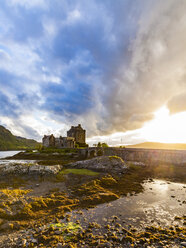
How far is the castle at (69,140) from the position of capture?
106312 mm

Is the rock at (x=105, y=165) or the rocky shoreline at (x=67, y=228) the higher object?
the rocky shoreline at (x=67, y=228)

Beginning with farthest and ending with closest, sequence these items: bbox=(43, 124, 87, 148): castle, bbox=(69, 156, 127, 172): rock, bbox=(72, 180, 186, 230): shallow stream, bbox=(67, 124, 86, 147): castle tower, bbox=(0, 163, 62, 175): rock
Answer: bbox=(67, 124, 86, 147): castle tower
bbox=(43, 124, 87, 148): castle
bbox=(69, 156, 127, 172): rock
bbox=(0, 163, 62, 175): rock
bbox=(72, 180, 186, 230): shallow stream

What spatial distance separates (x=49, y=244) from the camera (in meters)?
6.75

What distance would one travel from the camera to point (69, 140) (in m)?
106

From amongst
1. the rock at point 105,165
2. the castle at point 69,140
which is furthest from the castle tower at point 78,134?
the rock at point 105,165

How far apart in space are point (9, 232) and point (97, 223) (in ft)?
18.9

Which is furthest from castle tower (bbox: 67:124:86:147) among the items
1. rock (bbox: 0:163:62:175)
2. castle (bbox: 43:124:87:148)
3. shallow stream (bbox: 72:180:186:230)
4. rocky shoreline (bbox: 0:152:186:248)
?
rocky shoreline (bbox: 0:152:186:248)

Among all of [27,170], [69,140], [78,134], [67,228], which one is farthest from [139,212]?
[78,134]

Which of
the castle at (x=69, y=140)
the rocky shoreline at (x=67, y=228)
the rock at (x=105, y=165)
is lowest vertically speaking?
the rock at (x=105, y=165)

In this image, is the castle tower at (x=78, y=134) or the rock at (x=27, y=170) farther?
the castle tower at (x=78, y=134)

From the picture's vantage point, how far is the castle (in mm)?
106312

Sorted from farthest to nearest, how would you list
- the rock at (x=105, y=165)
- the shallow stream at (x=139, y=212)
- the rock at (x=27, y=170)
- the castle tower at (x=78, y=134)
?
the castle tower at (x=78, y=134)
the rock at (x=105, y=165)
the rock at (x=27, y=170)
the shallow stream at (x=139, y=212)

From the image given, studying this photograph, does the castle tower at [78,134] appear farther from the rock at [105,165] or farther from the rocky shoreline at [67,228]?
the rocky shoreline at [67,228]

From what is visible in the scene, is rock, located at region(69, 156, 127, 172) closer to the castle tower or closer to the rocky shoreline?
the rocky shoreline
